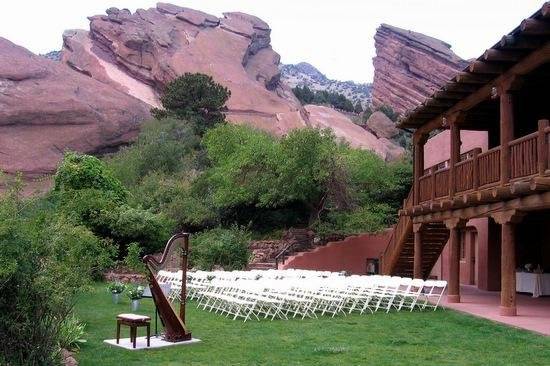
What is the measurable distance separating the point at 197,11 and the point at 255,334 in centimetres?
5589

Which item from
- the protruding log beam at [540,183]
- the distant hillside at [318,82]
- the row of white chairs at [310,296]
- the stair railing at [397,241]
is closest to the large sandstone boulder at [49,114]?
the stair railing at [397,241]

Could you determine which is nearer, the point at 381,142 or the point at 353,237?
the point at 353,237


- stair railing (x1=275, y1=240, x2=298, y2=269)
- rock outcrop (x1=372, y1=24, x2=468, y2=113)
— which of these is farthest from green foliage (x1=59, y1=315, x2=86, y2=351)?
rock outcrop (x1=372, y1=24, x2=468, y2=113)

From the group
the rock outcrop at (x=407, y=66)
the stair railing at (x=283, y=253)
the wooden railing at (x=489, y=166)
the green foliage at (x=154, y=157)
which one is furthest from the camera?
the rock outcrop at (x=407, y=66)

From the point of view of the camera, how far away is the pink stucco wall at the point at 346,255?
26750mm

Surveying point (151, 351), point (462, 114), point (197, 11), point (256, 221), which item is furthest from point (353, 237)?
point (197, 11)

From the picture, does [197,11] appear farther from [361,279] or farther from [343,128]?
[361,279]

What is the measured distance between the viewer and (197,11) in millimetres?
→ 63250

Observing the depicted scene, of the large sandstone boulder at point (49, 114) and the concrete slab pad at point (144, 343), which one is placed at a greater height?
the large sandstone boulder at point (49, 114)

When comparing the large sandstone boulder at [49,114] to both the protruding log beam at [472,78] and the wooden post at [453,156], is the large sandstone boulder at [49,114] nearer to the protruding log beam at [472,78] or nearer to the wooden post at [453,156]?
the wooden post at [453,156]

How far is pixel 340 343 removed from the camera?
10.3 meters

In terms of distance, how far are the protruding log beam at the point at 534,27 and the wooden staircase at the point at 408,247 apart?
27.7ft

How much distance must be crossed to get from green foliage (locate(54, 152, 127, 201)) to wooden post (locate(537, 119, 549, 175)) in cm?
1905

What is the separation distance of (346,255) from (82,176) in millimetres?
11301
